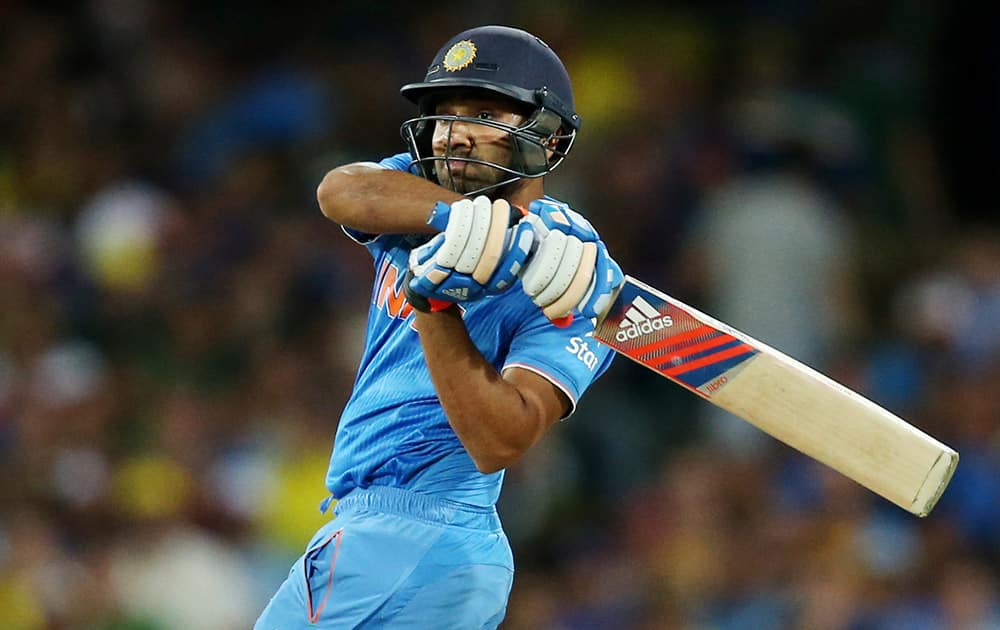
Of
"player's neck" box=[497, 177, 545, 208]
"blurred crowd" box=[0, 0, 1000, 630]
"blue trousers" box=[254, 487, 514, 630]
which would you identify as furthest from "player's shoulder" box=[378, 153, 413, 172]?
"blurred crowd" box=[0, 0, 1000, 630]

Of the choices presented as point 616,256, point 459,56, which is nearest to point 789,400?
point 459,56

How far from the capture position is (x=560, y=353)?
3229mm

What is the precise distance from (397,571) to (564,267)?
2.48 ft

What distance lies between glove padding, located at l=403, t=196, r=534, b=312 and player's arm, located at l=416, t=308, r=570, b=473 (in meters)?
0.09

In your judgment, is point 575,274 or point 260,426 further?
point 260,426

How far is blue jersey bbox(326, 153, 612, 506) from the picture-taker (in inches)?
129

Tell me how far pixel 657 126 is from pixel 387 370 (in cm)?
467

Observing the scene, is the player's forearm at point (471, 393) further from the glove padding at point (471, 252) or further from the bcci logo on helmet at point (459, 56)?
the bcci logo on helmet at point (459, 56)

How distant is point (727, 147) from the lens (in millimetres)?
7543

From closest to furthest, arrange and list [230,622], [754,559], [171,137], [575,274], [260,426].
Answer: [575,274] → [754,559] → [230,622] → [260,426] → [171,137]

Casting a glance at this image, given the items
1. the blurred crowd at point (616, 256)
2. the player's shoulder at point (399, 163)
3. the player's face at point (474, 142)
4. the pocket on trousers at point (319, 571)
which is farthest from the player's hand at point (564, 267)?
the blurred crowd at point (616, 256)

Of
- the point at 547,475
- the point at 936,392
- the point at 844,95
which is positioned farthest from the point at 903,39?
the point at 547,475

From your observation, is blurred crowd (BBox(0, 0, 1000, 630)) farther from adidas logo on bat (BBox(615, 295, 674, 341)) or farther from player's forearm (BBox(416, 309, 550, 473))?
player's forearm (BBox(416, 309, 550, 473))

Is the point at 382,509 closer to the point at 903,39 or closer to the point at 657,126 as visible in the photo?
the point at 657,126
